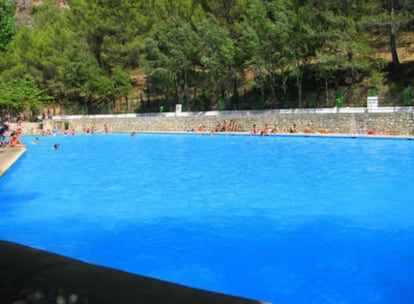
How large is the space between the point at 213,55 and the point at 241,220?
26.8 meters

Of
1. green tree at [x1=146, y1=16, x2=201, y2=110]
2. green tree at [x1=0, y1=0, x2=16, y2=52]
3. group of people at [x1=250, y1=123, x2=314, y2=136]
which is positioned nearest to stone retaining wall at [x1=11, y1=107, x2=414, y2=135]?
group of people at [x1=250, y1=123, x2=314, y2=136]

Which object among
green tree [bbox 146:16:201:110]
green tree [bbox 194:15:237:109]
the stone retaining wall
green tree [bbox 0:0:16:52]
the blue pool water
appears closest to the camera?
the blue pool water

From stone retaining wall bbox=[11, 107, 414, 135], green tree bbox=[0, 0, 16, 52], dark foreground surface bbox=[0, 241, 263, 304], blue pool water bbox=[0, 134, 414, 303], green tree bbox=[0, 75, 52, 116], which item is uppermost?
green tree bbox=[0, 0, 16, 52]

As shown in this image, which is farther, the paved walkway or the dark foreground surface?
the paved walkway

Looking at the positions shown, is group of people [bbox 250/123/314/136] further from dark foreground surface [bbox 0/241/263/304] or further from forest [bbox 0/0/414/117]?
dark foreground surface [bbox 0/241/263/304]

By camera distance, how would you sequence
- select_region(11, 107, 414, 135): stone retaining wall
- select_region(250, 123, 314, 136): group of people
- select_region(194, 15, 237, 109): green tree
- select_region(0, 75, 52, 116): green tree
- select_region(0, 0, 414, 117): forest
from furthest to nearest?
select_region(0, 75, 52, 116): green tree
select_region(194, 15, 237, 109): green tree
select_region(0, 0, 414, 117): forest
select_region(250, 123, 314, 136): group of people
select_region(11, 107, 414, 135): stone retaining wall

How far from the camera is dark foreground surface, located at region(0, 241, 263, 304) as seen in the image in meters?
3.09

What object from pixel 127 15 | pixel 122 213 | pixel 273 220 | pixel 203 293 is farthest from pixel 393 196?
pixel 127 15

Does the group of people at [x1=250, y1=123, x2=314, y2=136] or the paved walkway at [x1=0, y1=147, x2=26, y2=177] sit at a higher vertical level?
the group of people at [x1=250, y1=123, x2=314, y2=136]

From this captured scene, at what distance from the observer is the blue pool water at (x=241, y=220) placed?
6656mm

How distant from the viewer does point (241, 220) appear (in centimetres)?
984

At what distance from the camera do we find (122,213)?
10664 mm

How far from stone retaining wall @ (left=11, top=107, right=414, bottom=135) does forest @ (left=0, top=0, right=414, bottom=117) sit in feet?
7.09

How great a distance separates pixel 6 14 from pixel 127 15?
28.0 m
